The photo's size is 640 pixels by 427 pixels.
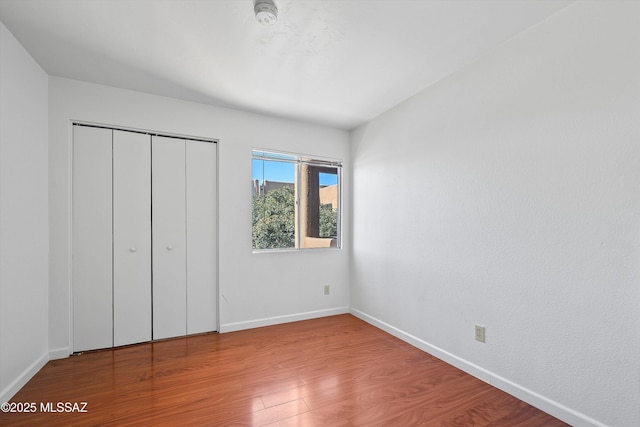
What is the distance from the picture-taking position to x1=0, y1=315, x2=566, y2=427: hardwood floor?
1714 millimetres

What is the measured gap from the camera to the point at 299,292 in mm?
3490

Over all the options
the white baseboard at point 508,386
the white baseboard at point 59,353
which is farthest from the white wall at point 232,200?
the white baseboard at point 508,386

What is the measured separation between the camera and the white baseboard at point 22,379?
182 centimetres

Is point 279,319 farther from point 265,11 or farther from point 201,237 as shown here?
point 265,11

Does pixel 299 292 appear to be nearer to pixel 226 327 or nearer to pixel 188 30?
pixel 226 327

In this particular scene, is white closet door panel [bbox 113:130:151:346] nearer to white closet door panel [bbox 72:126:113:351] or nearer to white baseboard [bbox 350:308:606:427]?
white closet door panel [bbox 72:126:113:351]

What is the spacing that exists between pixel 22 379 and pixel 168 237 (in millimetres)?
1416

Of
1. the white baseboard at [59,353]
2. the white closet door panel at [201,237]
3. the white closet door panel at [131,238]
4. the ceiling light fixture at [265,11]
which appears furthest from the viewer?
the white closet door panel at [201,237]

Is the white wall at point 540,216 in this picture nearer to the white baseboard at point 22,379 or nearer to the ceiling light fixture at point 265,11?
the ceiling light fixture at point 265,11

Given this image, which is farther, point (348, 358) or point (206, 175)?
point (206, 175)

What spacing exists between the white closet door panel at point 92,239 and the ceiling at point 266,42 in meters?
0.61

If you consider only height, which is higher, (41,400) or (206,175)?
(206,175)

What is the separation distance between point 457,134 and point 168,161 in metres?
2.80

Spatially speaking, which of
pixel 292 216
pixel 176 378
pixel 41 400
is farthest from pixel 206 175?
pixel 41 400
